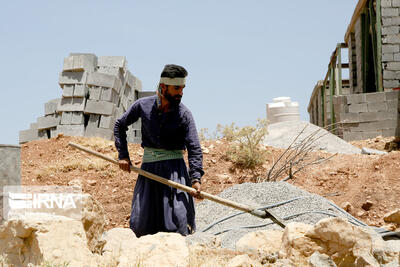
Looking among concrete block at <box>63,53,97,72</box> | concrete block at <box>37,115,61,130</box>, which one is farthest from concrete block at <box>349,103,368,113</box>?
concrete block at <box>37,115,61,130</box>

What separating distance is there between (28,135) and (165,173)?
10.8 metres

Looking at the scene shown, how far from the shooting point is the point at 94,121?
492 inches

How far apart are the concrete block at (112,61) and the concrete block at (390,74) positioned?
6461 millimetres

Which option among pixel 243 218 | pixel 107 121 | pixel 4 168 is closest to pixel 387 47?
pixel 107 121

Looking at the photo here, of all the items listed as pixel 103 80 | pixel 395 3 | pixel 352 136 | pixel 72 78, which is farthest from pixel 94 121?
pixel 395 3

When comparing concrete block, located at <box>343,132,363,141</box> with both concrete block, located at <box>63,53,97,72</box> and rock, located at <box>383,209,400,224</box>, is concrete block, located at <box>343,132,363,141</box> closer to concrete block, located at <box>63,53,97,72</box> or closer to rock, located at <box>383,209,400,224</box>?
concrete block, located at <box>63,53,97,72</box>

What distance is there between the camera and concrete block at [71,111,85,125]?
12.6 meters

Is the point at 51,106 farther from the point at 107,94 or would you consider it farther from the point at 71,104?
the point at 107,94

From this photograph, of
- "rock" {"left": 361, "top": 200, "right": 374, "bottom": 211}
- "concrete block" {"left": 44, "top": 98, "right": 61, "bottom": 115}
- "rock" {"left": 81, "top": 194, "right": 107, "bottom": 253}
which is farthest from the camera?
"concrete block" {"left": 44, "top": 98, "right": 61, "bottom": 115}

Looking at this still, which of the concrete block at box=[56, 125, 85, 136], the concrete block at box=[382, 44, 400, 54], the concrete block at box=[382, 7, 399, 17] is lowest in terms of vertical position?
the concrete block at box=[56, 125, 85, 136]

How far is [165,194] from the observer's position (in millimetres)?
4320

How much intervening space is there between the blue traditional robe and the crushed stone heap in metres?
8.15

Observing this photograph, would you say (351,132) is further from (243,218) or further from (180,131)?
(180,131)

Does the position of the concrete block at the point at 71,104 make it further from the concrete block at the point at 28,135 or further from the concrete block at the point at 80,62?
the concrete block at the point at 28,135
